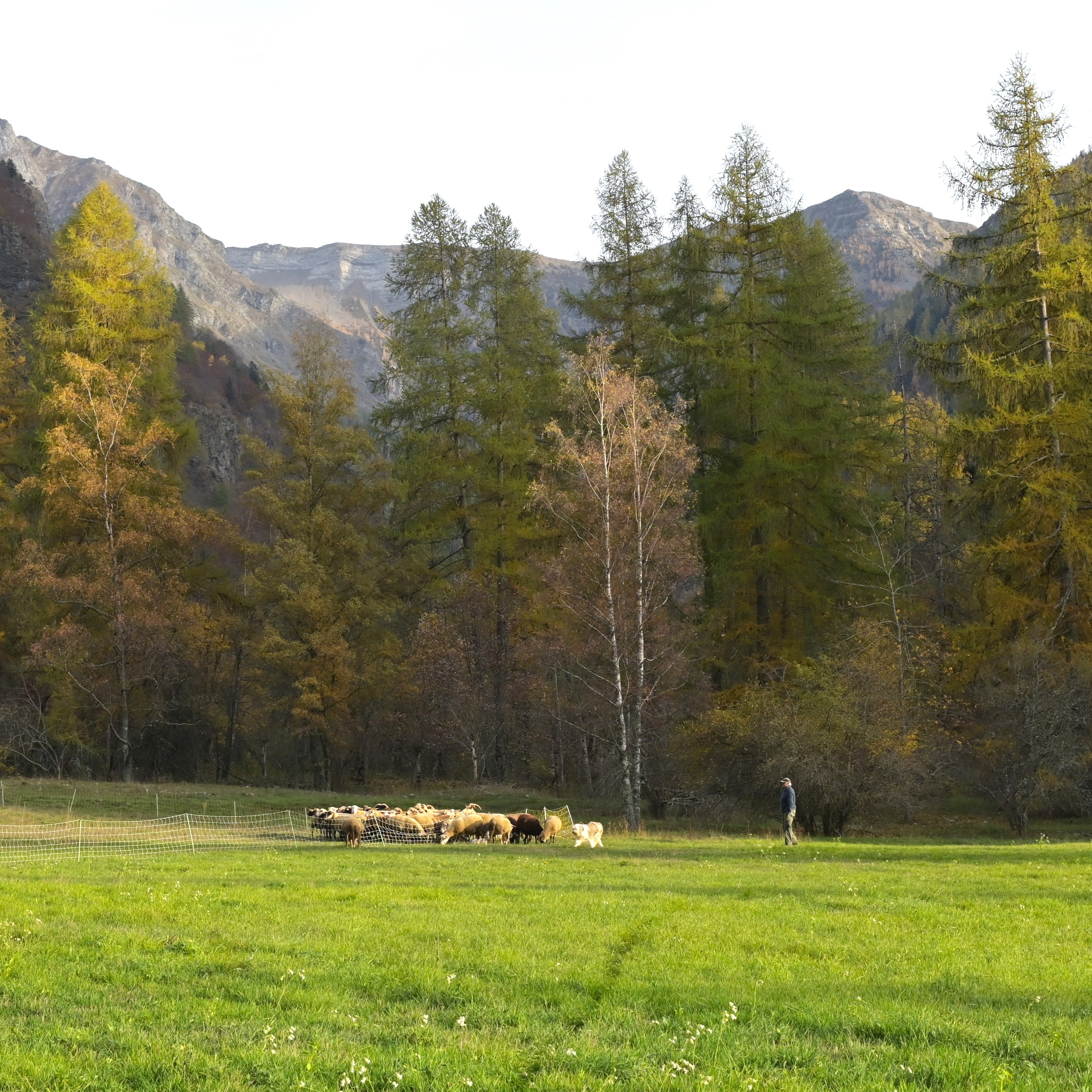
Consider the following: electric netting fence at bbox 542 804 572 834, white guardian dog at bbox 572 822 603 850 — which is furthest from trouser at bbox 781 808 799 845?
electric netting fence at bbox 542 804 572 834

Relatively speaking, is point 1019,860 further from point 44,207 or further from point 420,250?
point 44,207

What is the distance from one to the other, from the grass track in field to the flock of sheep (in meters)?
8.12

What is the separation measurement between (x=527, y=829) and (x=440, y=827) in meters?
2.17

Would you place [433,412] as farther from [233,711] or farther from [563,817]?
[563,817]

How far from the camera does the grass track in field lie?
248 inches

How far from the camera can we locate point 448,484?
1720 inches

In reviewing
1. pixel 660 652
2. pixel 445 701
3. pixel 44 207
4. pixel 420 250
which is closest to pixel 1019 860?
pixel 660 652

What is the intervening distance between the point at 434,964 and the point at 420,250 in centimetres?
4205

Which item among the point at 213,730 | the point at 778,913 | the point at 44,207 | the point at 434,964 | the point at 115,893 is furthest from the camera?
the point at 44,207

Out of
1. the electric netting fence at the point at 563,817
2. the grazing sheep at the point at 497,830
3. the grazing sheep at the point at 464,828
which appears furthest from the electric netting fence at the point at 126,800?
the electric netting fence at the point at 563,817

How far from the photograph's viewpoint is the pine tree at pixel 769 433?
1460 inches

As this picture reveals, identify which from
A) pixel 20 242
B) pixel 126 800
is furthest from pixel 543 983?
pixel 20 242

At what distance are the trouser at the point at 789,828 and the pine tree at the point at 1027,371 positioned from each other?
36.9ft

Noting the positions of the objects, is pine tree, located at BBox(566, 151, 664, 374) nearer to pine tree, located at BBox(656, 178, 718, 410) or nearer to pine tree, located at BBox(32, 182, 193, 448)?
pine tree, located at BBox(656, 178, 718, 410)
